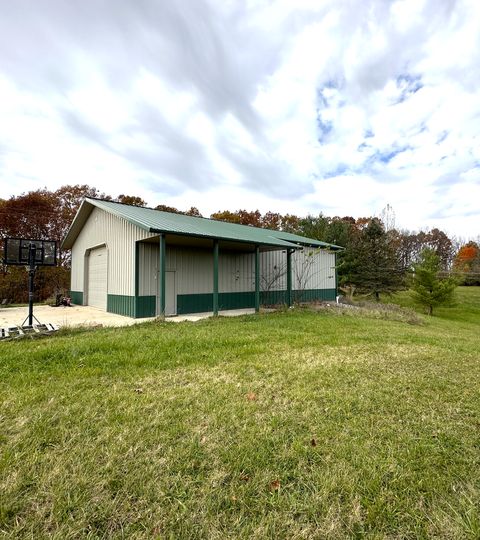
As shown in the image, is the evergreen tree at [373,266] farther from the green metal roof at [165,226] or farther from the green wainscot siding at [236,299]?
the green metal roof at [165,226]

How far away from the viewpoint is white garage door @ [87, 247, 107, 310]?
12891mm

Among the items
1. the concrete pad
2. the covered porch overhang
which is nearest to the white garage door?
the concrete pad

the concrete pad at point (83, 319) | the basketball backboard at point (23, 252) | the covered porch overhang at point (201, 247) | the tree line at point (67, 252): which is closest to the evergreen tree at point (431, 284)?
the tree line at point (67, 252)

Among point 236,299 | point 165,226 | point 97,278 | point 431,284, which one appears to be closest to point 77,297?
point 97,278

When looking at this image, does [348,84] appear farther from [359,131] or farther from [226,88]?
[226,88]

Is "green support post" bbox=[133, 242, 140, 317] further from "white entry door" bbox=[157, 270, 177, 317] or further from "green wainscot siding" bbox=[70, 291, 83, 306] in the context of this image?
"green wainscot siding" bbox=[70, 291, 83, 306]

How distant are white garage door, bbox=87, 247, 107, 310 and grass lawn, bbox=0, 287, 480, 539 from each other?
8.66 meters

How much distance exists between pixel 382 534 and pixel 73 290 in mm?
17537

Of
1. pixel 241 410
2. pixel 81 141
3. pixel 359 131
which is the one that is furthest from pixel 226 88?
pixel 241 410

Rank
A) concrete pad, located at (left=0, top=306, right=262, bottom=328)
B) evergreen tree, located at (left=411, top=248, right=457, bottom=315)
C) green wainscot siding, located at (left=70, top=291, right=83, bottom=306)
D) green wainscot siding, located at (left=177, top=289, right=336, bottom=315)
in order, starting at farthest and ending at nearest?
evergreen tree, located at (left=411, top=248, right=457, bottom=315) → green wainscot siding, located at (left=70, top=291, right=83, bottom=306) → green wainscot siding, located at (left=177, top=289, right=336, bottom=315) → concrete pad, located at (left=0, top=306, right=262, bottom=328)

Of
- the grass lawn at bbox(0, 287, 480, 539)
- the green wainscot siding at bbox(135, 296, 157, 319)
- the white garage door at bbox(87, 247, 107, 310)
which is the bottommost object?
the grass lawn at bbox(0, 287, 480, 539)

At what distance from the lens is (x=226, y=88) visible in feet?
34.3

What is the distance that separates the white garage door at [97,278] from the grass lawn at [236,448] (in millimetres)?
8656

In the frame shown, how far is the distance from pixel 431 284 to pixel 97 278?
775 inches
